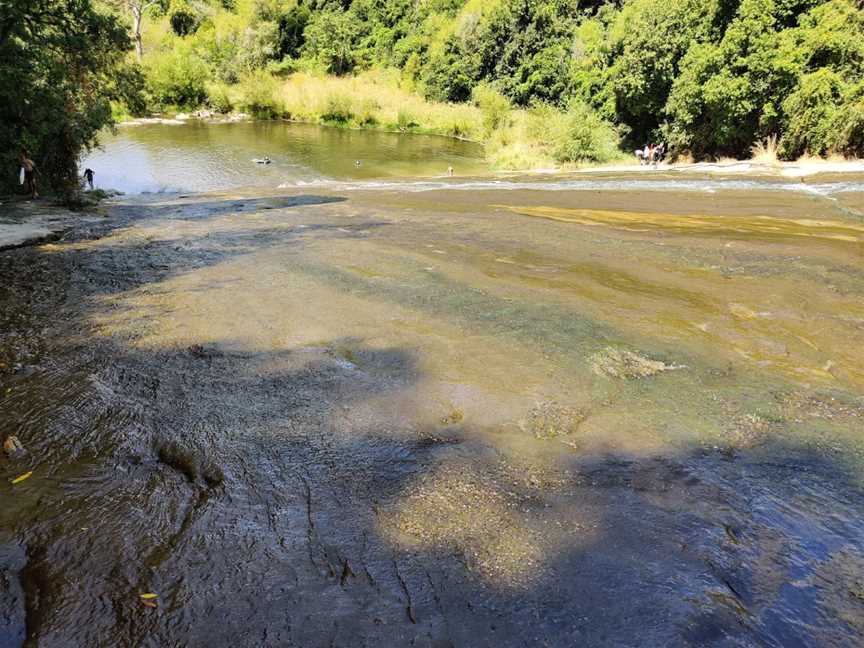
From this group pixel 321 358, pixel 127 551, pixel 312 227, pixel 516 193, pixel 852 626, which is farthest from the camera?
pixel 516 193

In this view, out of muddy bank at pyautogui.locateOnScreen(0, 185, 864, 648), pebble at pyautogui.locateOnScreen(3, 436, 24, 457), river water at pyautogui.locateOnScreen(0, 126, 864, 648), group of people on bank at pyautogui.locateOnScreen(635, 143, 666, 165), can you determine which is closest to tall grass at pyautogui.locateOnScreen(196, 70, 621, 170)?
group of people on bank at pyautogui.locateOnScreen(635, 143, 666, 165)

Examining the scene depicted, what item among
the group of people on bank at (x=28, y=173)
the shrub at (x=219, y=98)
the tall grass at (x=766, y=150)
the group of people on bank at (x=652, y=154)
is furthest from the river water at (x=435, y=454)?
the shrub at (x=219, y=98)

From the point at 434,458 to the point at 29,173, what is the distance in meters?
18.5

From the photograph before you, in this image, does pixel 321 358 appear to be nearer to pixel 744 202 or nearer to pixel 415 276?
pixel 415 276

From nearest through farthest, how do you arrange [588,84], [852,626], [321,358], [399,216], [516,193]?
[852,626], [321,358], [399,216], [516,193], [588,84]

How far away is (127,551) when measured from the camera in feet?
11.9

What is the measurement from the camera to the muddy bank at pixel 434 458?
3.24 metres

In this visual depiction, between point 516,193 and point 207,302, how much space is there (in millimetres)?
13851

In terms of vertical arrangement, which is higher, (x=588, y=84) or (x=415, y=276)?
(x=588, y=84)

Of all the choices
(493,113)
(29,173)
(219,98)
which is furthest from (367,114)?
(29,173)

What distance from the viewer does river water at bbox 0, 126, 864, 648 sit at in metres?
3.24

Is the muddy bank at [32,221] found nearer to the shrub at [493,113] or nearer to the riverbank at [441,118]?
the riverbank at [441,118]

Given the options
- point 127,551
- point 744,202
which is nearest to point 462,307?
point 127,551

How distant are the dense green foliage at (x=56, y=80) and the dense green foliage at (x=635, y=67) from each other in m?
21.5
